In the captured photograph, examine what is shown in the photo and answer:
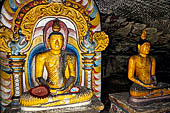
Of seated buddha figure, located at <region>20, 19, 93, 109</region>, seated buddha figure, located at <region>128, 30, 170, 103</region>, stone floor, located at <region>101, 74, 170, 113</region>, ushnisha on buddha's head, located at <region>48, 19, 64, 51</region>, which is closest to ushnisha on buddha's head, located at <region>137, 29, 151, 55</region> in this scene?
seated buddha figure, located at <region>128, 30, 170, 103</region>

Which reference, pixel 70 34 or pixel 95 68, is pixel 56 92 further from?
pixel 70 34

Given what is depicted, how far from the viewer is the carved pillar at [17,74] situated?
2.95m

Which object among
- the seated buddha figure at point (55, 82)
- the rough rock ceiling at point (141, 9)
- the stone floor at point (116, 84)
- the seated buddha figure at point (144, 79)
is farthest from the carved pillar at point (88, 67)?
the stone floor at point (116, 84)

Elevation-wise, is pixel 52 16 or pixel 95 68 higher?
pixel 52 16

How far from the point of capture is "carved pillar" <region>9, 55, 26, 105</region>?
9.68ft

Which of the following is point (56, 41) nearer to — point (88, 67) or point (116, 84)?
point (88, 67)

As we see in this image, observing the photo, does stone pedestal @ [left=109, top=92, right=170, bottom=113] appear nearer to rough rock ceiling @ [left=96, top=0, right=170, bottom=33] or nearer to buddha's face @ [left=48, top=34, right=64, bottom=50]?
buddha's face @ [left=48, top=34, right=64, bottom=50]

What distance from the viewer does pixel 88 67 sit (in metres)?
3.46

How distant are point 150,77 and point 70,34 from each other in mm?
1889

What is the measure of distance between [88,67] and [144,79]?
1164 mm

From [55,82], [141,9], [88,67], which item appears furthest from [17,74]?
[141,9]

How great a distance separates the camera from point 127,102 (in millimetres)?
3068

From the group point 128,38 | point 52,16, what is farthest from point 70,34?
point 128,38

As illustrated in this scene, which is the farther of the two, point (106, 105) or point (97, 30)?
point (106, 105)
